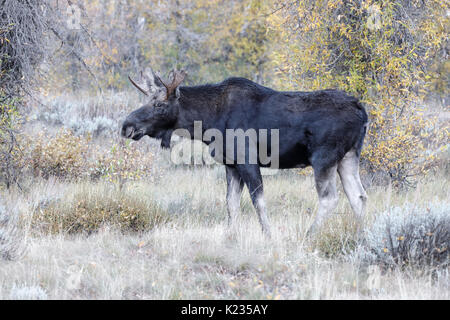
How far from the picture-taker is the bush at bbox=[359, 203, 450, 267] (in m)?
5.78

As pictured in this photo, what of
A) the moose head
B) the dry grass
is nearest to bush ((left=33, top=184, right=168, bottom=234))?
the dry grass

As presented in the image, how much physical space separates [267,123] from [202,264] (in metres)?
2.31

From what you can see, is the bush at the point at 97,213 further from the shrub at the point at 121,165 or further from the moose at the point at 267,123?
the shrub at the point at 121,165

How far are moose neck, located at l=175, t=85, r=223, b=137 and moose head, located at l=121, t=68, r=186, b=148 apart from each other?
125 millimetres

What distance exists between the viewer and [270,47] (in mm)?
18391

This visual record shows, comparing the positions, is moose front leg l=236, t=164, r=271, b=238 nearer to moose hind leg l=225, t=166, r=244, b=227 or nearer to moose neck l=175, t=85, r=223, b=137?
moose hind leg l=225, t=166, r=244, b=227

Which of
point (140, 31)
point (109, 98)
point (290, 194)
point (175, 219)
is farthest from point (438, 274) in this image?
point (140, 31)

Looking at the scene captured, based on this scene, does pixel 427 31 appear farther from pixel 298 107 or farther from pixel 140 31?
pixel 140 31

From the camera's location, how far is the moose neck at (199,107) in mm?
7660

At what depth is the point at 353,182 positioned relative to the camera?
7609mm

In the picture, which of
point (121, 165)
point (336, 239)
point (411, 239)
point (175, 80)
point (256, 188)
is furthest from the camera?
point (121, 165)

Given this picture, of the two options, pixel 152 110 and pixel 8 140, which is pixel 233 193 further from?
pixel 8 140
